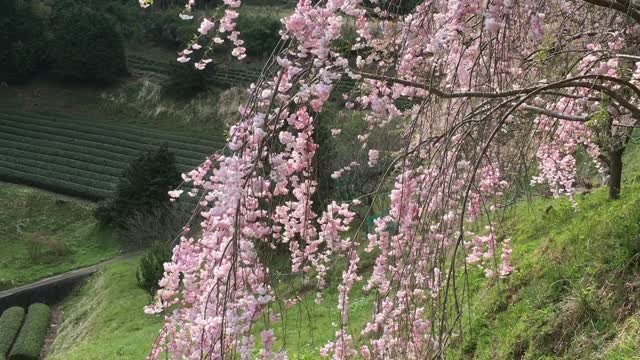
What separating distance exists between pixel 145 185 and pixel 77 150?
9009 millimetres

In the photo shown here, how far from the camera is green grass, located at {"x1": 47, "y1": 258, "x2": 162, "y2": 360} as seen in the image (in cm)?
1105

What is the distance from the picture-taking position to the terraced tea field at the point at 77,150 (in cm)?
2275

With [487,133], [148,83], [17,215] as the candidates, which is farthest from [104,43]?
[487,133]

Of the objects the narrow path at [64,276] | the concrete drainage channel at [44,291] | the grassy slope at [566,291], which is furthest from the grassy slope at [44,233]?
the grassy slope at [566,291]

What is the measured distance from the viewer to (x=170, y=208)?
17172 mm

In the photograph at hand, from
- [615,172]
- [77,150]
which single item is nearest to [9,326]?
[77,150]

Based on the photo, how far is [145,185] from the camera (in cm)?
1798

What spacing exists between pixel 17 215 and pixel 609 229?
20378mm

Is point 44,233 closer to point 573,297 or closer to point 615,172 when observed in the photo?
point 615,172

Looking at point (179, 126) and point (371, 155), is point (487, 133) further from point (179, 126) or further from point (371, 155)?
point (179, 126)

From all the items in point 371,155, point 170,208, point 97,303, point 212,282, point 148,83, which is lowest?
point 97,303

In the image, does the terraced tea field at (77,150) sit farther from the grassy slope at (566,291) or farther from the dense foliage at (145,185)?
the grassy slope at (566,291)

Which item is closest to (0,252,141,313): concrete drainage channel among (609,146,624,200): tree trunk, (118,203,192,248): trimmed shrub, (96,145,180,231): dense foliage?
(118,203,192,248): trimmed shrub

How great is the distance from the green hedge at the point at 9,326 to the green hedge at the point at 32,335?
141 mm
